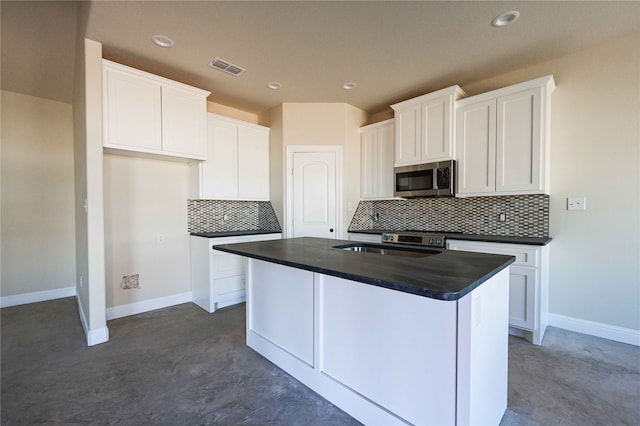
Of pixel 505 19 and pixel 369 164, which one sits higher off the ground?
pixel 505 19

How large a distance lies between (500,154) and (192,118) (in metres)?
3.28

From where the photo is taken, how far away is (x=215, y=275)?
328 centimetres

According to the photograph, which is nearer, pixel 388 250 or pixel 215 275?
pixel 388 250

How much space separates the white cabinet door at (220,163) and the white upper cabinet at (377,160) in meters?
1.79

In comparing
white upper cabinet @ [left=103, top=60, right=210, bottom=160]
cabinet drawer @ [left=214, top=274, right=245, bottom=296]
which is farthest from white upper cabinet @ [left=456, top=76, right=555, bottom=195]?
white upper cabinet @ [left=103, top=60, right=210, bottom=160]

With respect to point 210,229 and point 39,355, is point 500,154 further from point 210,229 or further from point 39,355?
point 39,355

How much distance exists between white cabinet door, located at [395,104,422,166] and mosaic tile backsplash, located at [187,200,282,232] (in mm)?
1904

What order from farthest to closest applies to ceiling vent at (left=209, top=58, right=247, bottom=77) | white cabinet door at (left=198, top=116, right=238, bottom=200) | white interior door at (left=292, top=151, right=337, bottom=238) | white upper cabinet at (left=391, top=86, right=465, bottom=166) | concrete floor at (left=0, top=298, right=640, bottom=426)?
white interior door at (left=292, top=151, right=337, bottom=238), white cabinet door at (left=198, top=116, right=238, bottom=200), white upper cabinet at (left=391, top=86, right=465, bottom=166), ceiling vent at (left=209, top=58, right=247, bottom=77), concrete floor at (left=0, top=298, right=640, bottom=426)

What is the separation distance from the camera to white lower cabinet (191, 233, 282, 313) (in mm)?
3256

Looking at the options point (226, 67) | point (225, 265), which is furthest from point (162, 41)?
point (225, 265)

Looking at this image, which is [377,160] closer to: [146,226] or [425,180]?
[425,180]

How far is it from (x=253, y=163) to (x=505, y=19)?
305 centimetres

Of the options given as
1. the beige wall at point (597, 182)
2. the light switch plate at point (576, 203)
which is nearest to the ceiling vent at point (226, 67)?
the beige wall at point (597, 182)

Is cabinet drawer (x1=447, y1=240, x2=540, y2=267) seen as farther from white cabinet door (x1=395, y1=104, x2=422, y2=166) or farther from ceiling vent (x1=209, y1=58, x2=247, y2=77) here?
ceiling vent (x1=209, y1=58, x2=247, y2=77)
